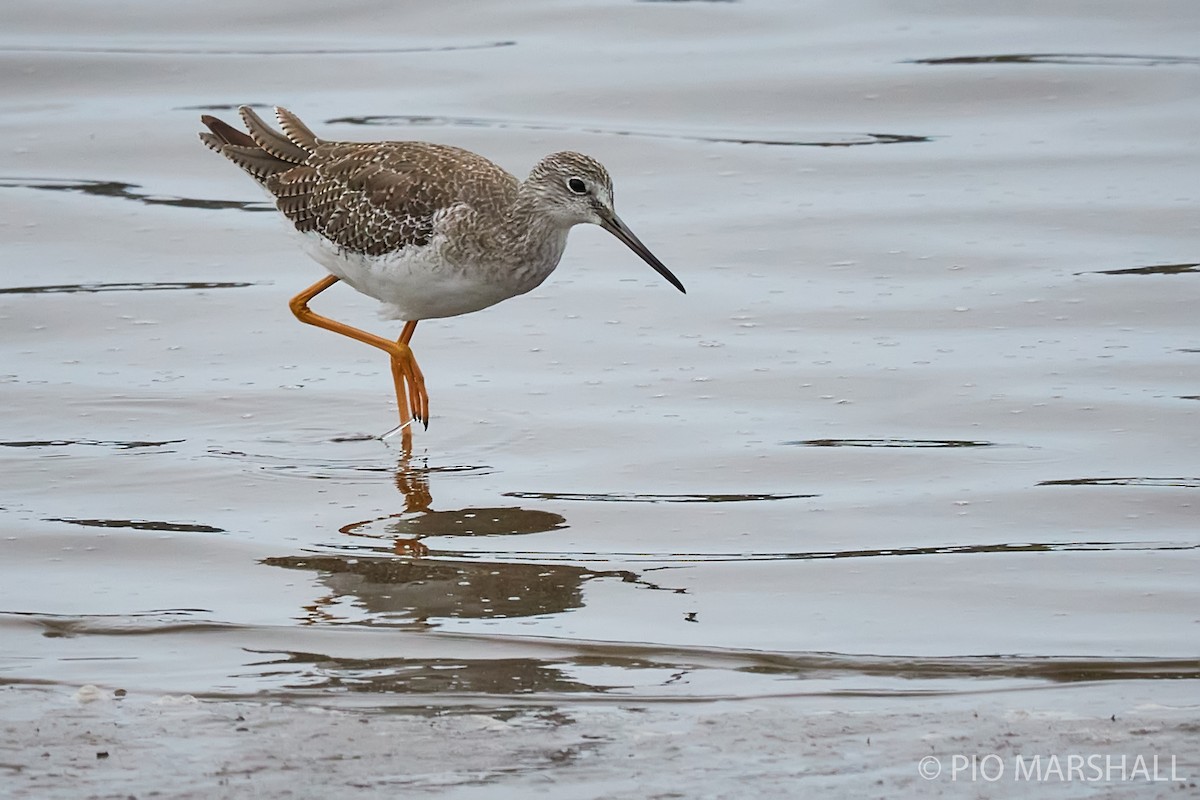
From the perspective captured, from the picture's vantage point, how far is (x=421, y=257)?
27.1ft

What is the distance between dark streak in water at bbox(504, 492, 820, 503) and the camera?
7.22 meters

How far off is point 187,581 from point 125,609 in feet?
1.12

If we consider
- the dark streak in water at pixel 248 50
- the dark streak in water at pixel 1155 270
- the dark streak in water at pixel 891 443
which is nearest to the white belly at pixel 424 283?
the dark streak in water at pixel 891 443

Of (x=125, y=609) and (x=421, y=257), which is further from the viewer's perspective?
(x=421, y=257)

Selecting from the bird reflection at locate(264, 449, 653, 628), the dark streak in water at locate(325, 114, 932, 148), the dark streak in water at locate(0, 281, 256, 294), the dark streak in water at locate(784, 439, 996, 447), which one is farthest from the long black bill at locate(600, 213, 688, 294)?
the dark streak in water at locate(325, 114, 932, 148)

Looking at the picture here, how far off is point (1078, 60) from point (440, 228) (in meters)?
7.33

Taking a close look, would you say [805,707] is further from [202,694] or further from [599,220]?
[599,220]

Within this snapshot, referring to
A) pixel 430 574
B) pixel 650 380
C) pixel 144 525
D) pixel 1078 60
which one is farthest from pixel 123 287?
pixel 1078 60

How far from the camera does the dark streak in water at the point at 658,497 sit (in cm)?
722

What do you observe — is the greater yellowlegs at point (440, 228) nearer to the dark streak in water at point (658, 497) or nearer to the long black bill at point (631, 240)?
the long black bill at point (631, 240)

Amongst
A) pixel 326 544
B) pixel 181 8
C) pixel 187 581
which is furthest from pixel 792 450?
pixel 181 8

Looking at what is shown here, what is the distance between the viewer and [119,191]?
11680 mm

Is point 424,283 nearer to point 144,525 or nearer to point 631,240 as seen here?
point 631,240

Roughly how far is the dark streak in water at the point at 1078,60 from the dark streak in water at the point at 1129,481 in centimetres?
724
